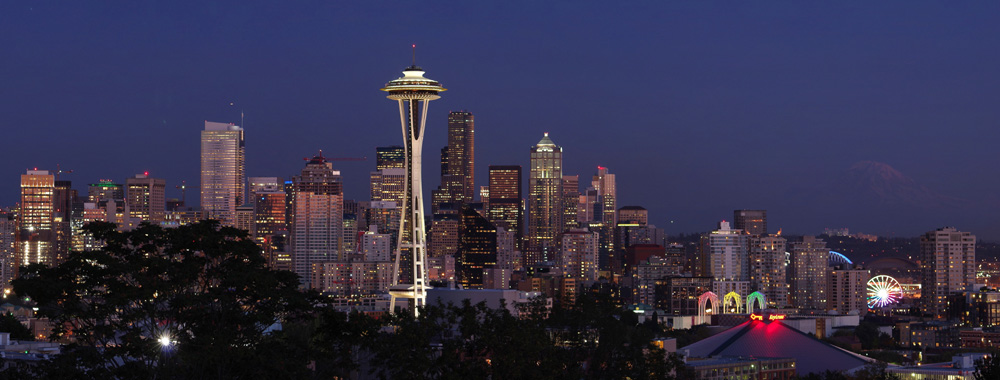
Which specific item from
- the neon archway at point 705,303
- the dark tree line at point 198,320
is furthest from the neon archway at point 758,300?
the dark tree line at point 198,320

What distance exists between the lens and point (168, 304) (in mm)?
31578

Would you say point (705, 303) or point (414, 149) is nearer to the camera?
point (414, 149)

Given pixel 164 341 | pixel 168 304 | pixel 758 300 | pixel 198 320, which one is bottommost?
pixel 758 300

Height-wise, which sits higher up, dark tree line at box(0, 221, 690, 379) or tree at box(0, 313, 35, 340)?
→ dark tree line at box(0, 221, 690, 379)

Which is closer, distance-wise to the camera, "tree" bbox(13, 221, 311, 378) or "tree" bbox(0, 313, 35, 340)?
"tree" bbox(13, 221, 311, 378)

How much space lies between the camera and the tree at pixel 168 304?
30.7 metres

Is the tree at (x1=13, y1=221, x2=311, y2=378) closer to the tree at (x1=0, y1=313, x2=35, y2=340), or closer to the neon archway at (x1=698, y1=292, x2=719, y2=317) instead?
the tree at (x1=0, y1=313, x2=35, y2=340)

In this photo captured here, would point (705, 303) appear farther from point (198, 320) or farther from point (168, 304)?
point (168, 304)

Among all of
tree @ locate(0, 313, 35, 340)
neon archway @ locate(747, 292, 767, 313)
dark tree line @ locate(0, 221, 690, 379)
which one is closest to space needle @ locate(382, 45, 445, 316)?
tree @ locate(0, 313, 35, 340)

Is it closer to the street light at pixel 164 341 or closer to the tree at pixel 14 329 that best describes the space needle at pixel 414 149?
the tree at pixel 14 329

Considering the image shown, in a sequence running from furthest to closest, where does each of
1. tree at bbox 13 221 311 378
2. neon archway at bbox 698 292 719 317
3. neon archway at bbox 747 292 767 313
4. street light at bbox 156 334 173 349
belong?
1. neon archway at bbox 698 292 719 317
2. neon archway at bbox 747 292 767 313
3. street light at bbox 156 334 173 349
4. tree at bbox 13 221 311 378

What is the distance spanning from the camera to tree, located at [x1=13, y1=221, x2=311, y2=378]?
3072 centimetres

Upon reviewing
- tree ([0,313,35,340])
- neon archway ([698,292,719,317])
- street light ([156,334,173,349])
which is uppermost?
street light ([156,334,173,349])

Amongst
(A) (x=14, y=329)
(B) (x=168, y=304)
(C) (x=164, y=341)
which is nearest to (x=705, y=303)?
(A) (x=14, y=329)
